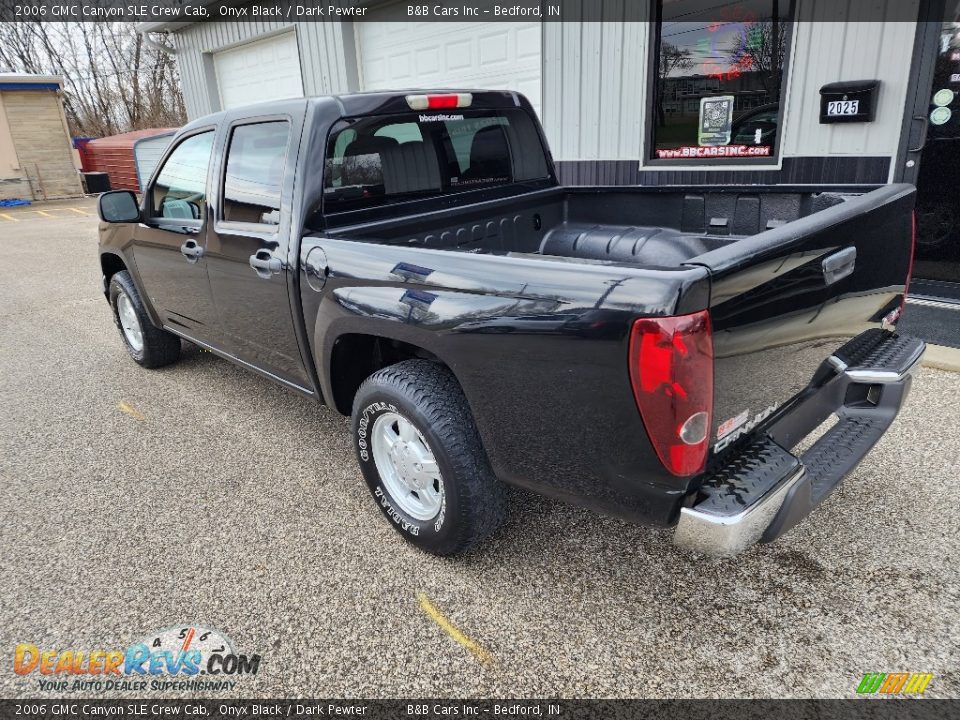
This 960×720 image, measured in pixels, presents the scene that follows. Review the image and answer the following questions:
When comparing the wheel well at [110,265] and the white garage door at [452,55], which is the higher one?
the white garage door at [452,55]

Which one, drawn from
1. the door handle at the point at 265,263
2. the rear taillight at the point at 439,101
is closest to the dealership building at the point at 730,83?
the rear taillight at the point at 439,101

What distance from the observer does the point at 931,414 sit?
363 cm

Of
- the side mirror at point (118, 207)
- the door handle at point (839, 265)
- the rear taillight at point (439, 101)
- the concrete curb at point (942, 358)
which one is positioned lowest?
the concrete curb at point (942, 358)

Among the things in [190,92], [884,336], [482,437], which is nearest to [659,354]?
[482,437]

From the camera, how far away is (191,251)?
3.57m

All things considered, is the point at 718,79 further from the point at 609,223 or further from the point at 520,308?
the point at 520,308

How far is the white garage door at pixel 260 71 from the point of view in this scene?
10.4m

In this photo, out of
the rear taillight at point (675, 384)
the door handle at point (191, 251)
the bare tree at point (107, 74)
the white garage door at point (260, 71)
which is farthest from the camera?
the bare tree at point (107, 74)

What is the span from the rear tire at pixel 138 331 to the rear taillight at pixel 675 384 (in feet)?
12.9

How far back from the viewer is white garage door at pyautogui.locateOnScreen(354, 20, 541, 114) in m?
7.41

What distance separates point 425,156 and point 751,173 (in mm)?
3935

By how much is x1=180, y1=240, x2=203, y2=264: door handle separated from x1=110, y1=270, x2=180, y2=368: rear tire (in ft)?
3.66

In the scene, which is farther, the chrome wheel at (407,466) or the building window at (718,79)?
the building window at (718,79)

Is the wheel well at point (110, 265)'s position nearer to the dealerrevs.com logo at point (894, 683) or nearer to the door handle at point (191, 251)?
the door handle at point (191, 251)
